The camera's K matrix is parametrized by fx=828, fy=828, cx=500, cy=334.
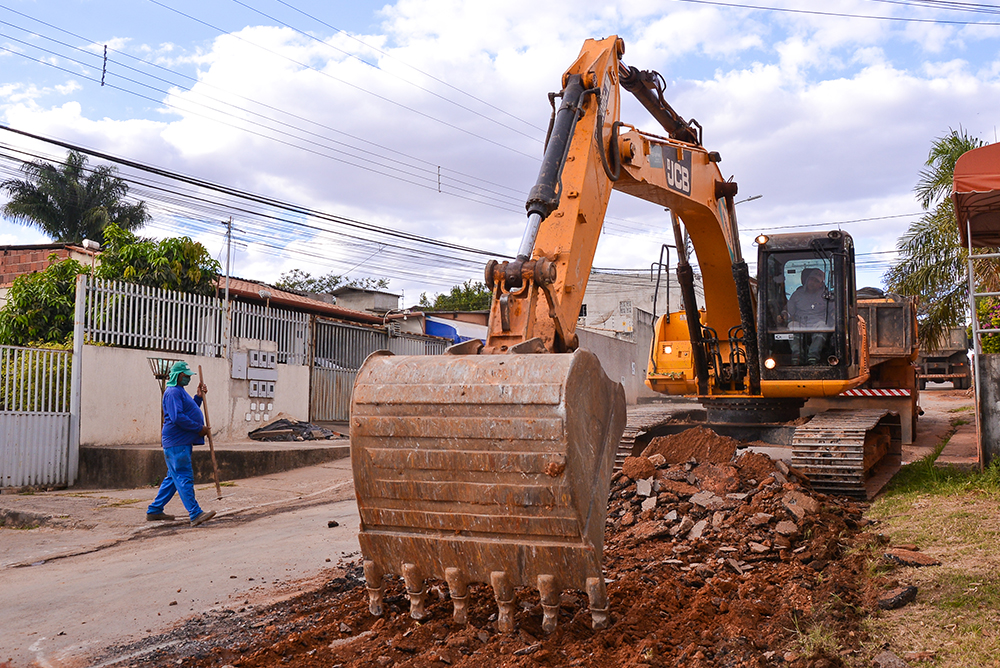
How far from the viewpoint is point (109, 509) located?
9.51 meters

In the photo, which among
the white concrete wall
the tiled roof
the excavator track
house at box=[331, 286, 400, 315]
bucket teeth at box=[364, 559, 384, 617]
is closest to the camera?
bucket teeth at box=[364, 559, 384, 617]

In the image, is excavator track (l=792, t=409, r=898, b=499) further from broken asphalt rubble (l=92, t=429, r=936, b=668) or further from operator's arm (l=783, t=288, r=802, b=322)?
operator's arm (l=783, t=288, r=802, b=322)

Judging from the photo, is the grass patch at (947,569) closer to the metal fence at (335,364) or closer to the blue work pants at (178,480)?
the blue work pants at (178,480)

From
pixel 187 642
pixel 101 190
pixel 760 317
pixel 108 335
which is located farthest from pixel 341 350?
pixel 101 190

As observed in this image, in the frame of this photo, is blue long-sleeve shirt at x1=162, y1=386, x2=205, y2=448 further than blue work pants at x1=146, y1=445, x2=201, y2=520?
Yes

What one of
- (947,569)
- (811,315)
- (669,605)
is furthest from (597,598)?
(811,315)

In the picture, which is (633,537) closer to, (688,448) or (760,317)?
(688,448)

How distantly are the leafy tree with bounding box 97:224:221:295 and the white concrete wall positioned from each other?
2968 mm

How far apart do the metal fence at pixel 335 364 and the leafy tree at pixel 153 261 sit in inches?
107

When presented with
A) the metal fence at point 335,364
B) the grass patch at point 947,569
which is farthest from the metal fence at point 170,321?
the grass patch at point 947,569

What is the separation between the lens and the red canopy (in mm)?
8156

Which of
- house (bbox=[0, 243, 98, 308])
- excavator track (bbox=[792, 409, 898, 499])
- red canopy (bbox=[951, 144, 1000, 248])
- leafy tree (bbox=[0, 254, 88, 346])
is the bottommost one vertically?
excavator track (bbox=[792, 409, 898, 499])

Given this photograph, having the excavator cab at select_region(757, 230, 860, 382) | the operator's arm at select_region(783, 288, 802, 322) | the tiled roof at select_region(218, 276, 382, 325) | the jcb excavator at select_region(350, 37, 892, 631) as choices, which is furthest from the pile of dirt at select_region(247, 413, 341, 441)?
the jcb excavator at select_region(350, 37, 892, 631)

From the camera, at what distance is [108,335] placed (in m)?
12.5
